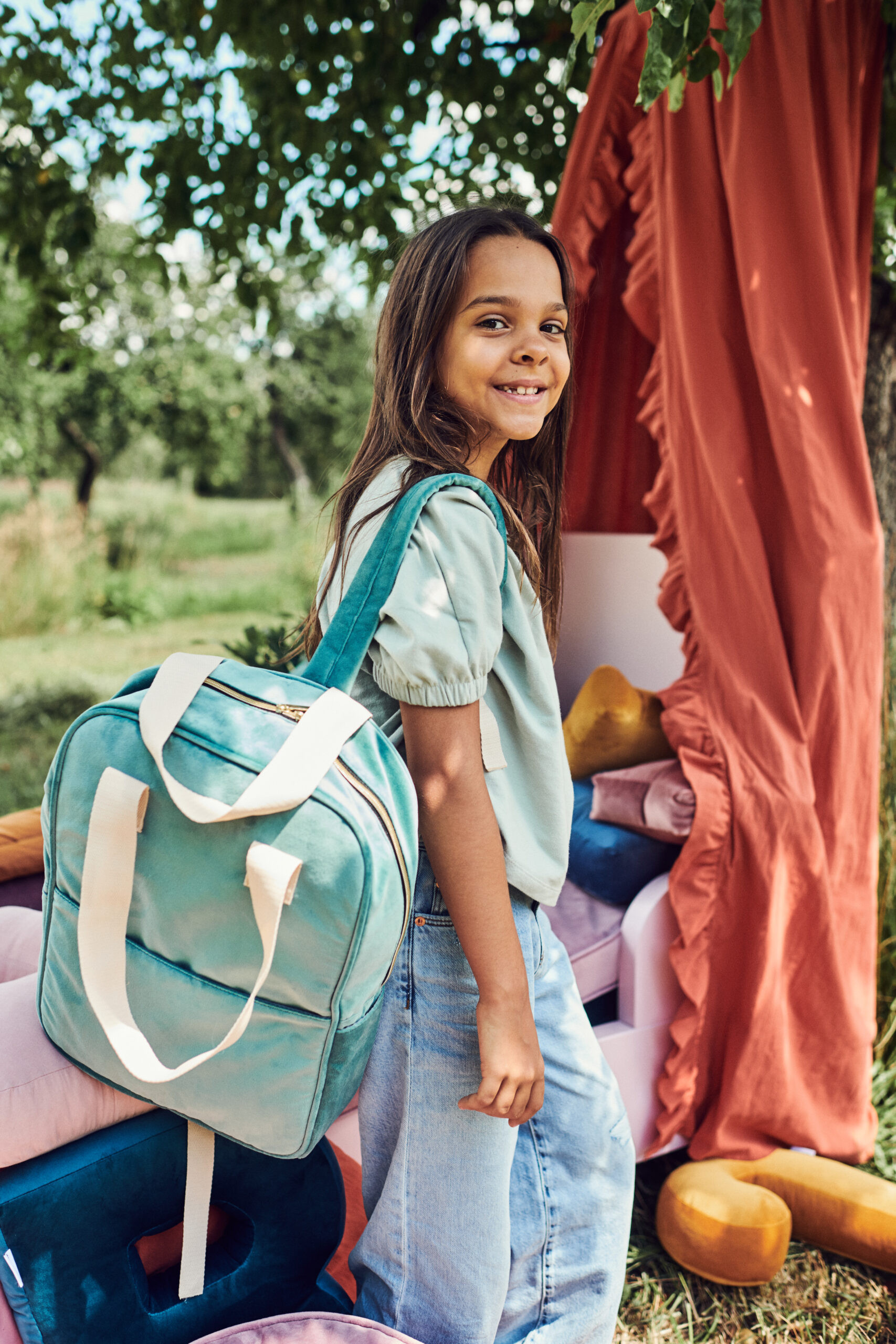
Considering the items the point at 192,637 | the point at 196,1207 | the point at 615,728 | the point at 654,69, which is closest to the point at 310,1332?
the point at 196,1207

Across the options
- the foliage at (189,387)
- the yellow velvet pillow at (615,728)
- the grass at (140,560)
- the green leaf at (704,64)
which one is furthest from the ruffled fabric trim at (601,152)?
the foliage at (189,387)

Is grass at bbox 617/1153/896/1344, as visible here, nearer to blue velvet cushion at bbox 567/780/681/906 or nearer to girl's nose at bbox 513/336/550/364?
blue velvet cushion at bbox 567/780/681/906

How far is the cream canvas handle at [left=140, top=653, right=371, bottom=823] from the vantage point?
2.92 ft

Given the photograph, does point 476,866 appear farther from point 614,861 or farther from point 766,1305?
point 766,1305

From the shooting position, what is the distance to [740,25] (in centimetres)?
150

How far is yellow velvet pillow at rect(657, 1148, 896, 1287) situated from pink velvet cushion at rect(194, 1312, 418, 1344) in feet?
2.79

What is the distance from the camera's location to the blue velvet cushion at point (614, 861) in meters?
2.02

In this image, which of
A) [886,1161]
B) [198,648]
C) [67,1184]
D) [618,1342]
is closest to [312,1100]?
[67,1184]

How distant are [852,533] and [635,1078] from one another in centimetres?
121

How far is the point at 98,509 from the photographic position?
1155 centimetres

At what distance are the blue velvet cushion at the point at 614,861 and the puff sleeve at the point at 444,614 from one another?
42.0 inches

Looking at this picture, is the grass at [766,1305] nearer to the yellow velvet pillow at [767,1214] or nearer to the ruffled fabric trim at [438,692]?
the yellow velvet pillow at [767,1214]

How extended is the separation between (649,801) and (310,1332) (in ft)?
3.85

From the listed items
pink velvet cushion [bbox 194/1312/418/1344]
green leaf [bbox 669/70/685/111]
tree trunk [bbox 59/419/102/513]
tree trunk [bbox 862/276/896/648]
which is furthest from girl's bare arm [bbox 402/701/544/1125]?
tree trunk [bbox 59/419/102/513]
